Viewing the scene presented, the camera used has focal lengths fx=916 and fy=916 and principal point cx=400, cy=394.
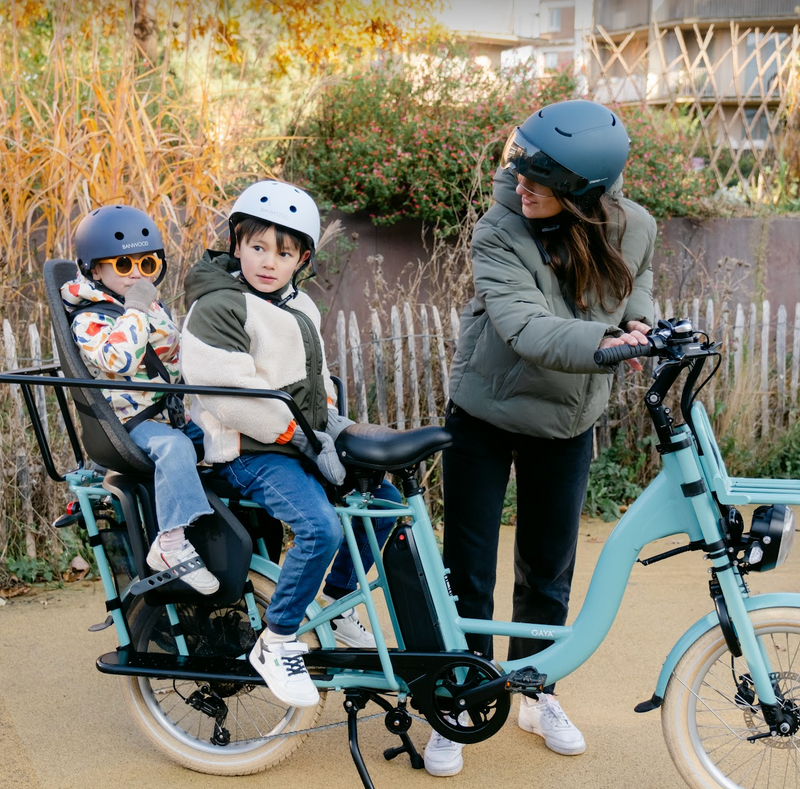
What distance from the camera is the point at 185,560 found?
8.54ft

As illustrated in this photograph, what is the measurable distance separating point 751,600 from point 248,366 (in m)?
1.51

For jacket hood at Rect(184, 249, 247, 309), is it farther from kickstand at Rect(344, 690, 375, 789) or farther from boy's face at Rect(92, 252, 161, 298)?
kickstand at Rect(344, 690, 375, 789)

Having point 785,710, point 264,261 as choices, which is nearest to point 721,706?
point 785,710

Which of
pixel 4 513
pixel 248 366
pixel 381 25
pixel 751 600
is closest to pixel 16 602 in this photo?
pixel 4 513

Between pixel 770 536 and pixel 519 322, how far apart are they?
0.86 meters

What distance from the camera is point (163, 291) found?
201 inches

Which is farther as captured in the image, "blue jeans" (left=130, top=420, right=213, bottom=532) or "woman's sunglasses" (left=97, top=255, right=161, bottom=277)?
"woman's sunglasses" (left=97, top=255, right=161, bottom=277)

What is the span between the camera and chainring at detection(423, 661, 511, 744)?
8.70ft

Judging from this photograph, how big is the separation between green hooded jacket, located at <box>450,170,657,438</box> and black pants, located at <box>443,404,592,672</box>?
0.40 ft

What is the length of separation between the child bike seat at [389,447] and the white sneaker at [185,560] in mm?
511

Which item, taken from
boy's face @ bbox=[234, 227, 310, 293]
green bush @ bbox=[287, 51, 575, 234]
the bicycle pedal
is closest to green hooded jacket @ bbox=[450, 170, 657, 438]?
boy's face @ bbox=[234, 227, 310, 293]

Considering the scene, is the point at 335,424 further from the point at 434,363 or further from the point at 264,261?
the point at 434,363

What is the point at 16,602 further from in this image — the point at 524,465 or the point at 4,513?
the point at 524,465

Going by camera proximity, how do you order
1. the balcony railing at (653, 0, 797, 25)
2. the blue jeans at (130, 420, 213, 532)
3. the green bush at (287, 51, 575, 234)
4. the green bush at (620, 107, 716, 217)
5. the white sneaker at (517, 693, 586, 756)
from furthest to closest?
the balcony railing at (653, 0, 797, 25), the green bush at (620, 107, 716, 217), the green bush at (287, 51, 575, 234), the white sneaker at (517, 693, 586, 756), the blue jeans at (130, 420, 213, 532)
